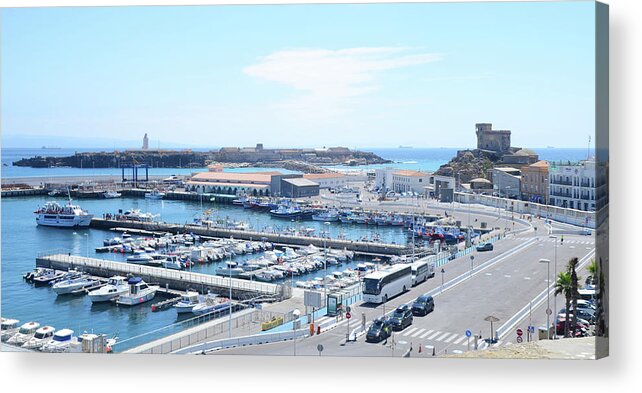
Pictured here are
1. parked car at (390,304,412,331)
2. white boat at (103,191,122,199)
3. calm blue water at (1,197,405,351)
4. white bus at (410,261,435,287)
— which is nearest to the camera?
parked car at (390,304,412,331)

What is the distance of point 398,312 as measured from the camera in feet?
26.9

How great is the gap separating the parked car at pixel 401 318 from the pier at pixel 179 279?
3.31 metres

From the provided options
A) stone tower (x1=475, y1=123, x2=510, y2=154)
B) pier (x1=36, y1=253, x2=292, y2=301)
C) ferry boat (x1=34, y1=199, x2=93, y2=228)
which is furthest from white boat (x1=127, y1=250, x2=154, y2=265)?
stone tower (x1=475, y1=123, x2=510, y2=154)

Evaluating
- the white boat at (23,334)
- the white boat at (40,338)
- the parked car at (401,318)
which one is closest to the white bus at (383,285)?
the parked car at (401,318)

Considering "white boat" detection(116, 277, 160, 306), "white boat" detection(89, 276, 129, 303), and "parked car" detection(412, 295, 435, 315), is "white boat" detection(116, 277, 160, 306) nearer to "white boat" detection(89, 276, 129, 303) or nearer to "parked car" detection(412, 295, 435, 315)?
"white boat" detection(89, 276, 129, 303)

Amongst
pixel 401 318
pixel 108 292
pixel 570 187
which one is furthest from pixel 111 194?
pixel 401 318

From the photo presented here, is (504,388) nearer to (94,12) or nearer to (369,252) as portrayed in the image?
(94,12)

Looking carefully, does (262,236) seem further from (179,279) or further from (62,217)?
(62,217)

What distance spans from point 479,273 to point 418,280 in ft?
3.21

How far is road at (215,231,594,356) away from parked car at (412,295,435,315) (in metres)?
0.12

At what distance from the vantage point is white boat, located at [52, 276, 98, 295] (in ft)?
45.5

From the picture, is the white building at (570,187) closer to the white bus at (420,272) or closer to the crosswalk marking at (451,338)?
the white bus at (420,272)

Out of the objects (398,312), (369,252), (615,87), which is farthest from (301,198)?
(615,87)

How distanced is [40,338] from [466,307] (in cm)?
652
